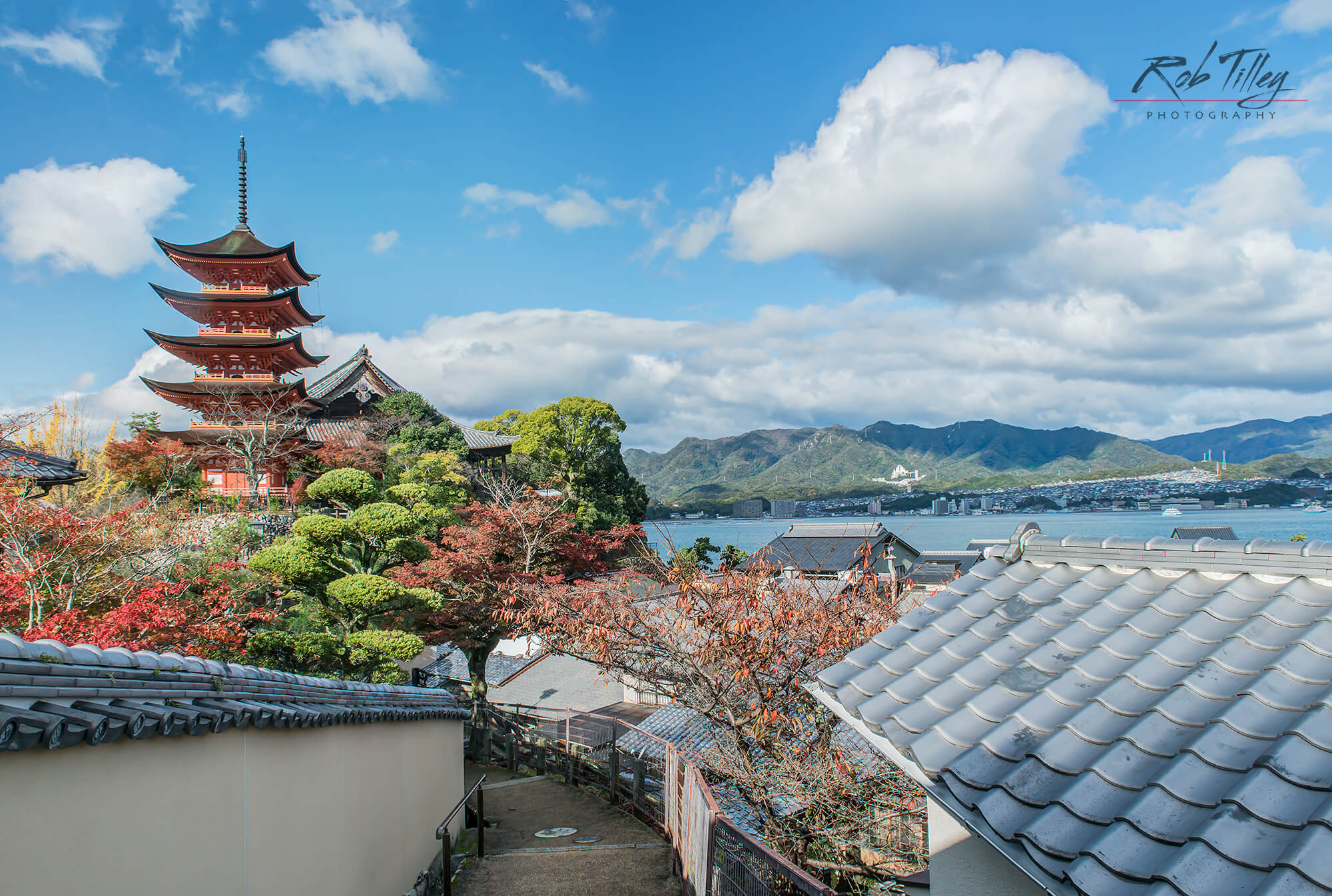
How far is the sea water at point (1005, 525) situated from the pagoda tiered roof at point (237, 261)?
17.3 metres

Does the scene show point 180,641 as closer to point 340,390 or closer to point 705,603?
point 705,603

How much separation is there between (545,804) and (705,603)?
737 cm

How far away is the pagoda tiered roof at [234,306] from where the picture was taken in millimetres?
26688

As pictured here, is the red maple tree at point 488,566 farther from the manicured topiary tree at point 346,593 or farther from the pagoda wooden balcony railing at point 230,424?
the pagoda wooden balcony railing at point 230,424

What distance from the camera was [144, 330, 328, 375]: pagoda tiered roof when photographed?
2630cm

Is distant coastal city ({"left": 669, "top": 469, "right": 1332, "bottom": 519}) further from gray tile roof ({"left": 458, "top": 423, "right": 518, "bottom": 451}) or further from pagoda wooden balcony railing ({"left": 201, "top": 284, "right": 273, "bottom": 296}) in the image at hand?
pagoda wooden balcony railing ({"left": 201, "top": 284, "right": 273, "bottom": 296})

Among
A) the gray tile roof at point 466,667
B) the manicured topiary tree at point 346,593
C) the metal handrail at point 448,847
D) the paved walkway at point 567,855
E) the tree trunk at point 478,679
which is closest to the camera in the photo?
the metal handrail at point 448,847

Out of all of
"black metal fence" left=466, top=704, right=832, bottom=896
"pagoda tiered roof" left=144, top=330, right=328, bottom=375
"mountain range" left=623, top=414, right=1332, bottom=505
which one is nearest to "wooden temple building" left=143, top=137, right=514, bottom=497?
"pagoda tiered roof" left=144, top=330, right=328, bottom=375

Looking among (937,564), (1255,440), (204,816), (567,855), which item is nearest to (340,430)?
(567,855)

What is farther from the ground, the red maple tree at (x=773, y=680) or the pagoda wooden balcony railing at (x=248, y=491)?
the pagoda wooden balcony railing at (x=248, y=491)

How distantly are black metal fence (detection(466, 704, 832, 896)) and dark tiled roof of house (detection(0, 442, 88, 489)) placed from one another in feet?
32.2

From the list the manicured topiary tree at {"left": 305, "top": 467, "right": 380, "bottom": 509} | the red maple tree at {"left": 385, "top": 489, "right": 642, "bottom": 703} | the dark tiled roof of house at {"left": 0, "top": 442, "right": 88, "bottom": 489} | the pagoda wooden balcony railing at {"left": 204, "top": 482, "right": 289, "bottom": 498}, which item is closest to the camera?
the dark tiled roof of house at {"left": 0, "top": 442, "right": 88, "bottom": 489}

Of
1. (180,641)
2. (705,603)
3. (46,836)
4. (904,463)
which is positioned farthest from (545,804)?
(904,463)

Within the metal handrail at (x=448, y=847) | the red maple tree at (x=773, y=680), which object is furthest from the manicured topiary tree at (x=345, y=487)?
the red maple tree at (x=773, y=680)
